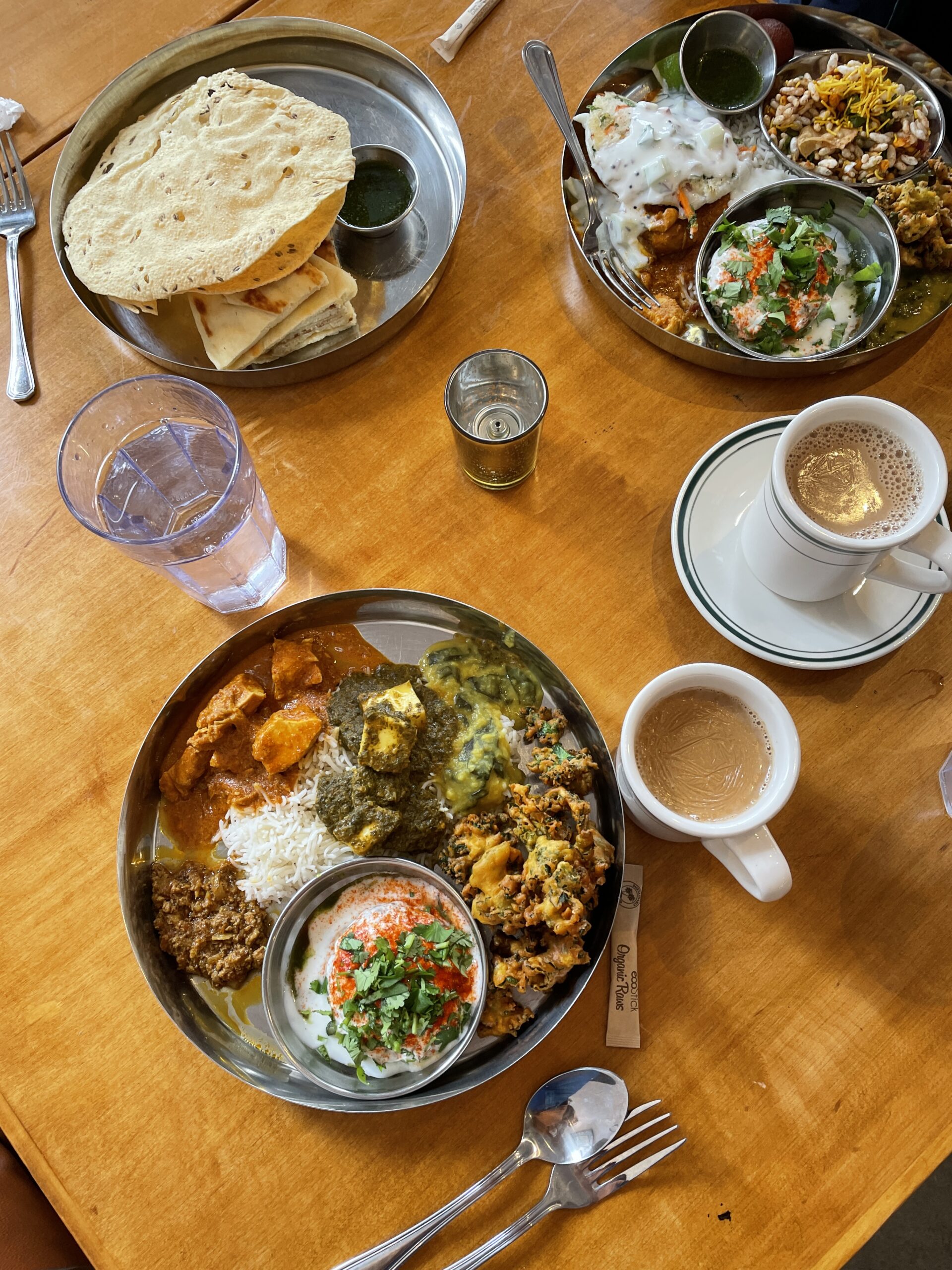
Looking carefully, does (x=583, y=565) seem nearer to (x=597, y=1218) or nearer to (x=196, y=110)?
(x=597, y=1218)

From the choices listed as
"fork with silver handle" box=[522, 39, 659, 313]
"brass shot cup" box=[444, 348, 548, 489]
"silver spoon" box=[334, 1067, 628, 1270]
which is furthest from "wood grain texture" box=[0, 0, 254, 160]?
"silver spoon" box=[334, 1067, 628, 1270]

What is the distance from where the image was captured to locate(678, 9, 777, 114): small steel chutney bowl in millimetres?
1435

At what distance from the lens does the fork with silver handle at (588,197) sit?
1.41 m

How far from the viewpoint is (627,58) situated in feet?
4.83

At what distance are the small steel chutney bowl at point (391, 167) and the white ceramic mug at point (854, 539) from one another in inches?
31.4

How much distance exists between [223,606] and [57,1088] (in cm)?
73

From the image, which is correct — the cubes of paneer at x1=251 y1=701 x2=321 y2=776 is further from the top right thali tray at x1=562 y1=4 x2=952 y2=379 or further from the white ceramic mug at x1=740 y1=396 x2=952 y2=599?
the top right thali tray at x1=562 y1=4 x2=952 y2=379

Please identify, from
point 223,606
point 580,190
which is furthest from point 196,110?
point 223,606

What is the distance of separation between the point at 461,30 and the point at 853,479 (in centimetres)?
115

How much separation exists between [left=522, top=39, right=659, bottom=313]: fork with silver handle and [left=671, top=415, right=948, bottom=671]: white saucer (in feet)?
1.12

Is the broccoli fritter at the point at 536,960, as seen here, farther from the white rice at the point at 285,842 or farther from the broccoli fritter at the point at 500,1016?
the white rice at the point at 285,842

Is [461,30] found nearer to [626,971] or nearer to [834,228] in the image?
[834,228]

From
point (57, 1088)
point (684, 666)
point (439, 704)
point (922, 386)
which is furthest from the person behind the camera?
point (922, 386)

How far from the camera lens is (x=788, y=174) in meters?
1.43
